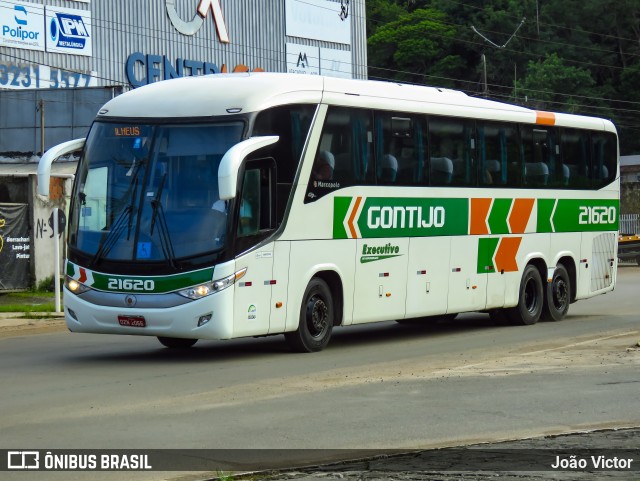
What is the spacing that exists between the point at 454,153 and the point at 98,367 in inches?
282

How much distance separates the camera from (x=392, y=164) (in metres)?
19.0

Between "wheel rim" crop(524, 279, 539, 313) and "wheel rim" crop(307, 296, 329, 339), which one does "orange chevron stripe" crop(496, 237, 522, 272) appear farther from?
"wheel rim" crop(307, 296, 329, 339)

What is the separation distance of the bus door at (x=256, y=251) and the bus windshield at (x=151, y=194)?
0.40m

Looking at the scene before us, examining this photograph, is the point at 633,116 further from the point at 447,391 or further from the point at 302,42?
the point at 447,391

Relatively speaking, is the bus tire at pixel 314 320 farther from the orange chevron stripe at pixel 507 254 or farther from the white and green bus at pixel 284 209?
the orange chevron stripe at pixel 507 254

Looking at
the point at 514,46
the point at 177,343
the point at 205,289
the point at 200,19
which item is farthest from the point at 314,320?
the point at 514,46

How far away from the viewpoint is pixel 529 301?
23.0m

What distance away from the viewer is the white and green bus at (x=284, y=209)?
1592 cm

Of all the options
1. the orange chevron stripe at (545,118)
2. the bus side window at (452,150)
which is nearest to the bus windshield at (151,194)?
the bus side window at (452,150)

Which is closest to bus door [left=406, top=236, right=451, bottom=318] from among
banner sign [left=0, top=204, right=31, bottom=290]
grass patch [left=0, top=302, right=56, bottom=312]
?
grass patch [left=0, top=302, right=56, bottom=312]

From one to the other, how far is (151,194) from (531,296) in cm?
913

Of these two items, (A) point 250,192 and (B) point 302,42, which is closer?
(A) point 250,192

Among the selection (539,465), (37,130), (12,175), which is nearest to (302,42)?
(37,130)

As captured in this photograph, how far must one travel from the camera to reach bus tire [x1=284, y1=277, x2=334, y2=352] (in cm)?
1731
